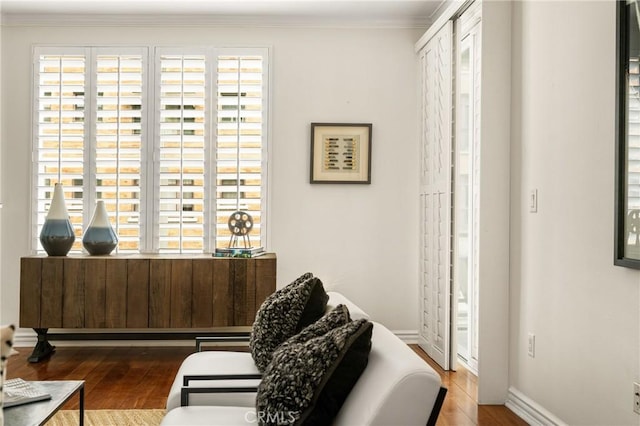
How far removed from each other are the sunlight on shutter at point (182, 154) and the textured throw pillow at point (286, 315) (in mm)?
2482

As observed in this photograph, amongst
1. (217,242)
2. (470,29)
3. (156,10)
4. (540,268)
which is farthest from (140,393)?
(470,29)

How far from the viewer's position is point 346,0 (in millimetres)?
4719

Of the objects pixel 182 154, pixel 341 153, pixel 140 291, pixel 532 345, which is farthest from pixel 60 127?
pixel 532 345

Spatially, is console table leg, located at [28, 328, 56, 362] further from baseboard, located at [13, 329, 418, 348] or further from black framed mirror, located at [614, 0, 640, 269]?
black framed mirror, located at [614, 0, 640, 269]

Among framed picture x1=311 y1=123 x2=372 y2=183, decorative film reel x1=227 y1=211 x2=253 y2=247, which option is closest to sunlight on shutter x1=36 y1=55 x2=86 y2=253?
decorative film reel x1=227 y1=211 x2=253 y2=247

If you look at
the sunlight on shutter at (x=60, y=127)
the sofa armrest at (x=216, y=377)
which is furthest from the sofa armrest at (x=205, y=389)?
the sunlight on shutter at (x=60, y=127)

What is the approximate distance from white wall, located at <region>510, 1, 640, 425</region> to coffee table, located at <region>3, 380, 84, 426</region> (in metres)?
2.25

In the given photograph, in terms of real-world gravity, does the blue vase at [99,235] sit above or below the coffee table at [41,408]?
above

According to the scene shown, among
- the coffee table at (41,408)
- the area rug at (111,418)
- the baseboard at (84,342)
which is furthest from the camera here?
the baseboard at (84,342)

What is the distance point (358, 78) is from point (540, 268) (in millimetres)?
2601

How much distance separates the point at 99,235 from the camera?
4750mm

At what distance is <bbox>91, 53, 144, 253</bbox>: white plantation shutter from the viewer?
504cm

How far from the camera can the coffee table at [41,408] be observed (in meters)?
2.22

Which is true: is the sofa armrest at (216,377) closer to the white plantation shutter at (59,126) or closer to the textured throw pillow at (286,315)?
the textured throw pillow at (286,315)
